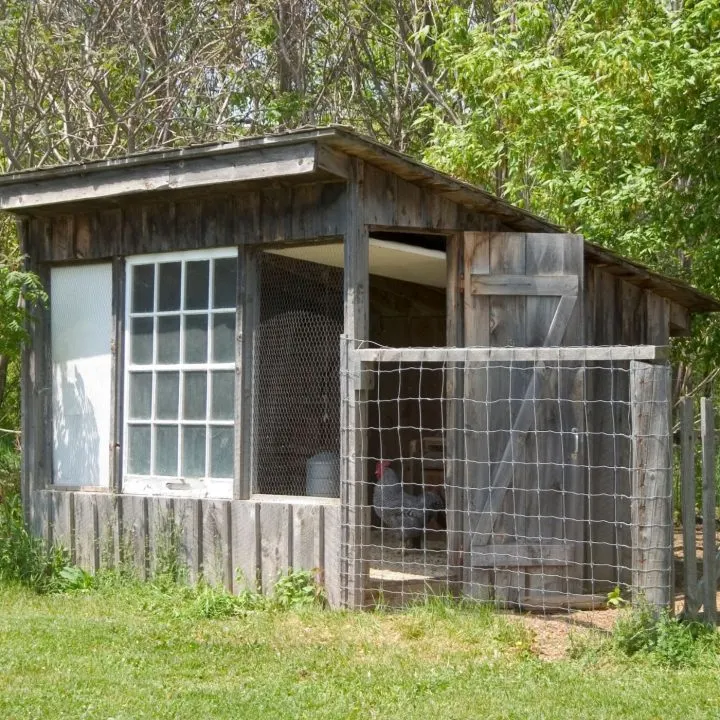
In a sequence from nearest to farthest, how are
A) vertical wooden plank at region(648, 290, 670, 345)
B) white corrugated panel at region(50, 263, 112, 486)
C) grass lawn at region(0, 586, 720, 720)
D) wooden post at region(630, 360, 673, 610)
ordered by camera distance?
grass lawn at region(0, 586, 720, 720) < wooden post at region(630, 360, 673, 610) < white corrugated panel at region(50, 263, 112, 486) < vertical wooden plank at region(648, 290, 670, 345)

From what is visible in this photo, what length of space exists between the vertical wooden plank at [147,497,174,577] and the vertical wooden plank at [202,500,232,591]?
0.30 meters

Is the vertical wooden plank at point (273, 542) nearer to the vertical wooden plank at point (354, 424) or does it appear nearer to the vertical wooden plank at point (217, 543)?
the vertical wooden plank at point (217, 543)

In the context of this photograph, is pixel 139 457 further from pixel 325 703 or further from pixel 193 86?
pixel 193 86

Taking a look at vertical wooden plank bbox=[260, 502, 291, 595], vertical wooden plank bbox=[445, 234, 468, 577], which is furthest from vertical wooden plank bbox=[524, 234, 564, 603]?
vertical wooden plank bbox=[260, 502, 291, 595]

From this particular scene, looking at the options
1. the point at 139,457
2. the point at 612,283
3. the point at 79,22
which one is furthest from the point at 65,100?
the point at 612,283

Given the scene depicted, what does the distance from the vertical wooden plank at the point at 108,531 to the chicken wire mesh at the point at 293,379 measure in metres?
1.40

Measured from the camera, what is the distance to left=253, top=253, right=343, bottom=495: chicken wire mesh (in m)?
8.80

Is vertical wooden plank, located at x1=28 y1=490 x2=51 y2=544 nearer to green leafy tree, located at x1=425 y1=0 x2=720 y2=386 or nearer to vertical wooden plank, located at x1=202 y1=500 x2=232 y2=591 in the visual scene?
vertical wooden plank, located at x1=202 y1=500 x2=232 y2=591

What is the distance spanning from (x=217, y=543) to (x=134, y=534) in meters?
0.86

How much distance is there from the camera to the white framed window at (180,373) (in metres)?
8.94

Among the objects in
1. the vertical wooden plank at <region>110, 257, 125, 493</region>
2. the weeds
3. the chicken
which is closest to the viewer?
the weeds

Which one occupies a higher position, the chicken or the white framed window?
the white framed window

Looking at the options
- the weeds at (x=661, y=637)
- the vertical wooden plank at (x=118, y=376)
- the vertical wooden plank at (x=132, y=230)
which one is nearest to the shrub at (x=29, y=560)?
the vertical wooden plank at (x=118, y=376)

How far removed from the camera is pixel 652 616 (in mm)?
6902
